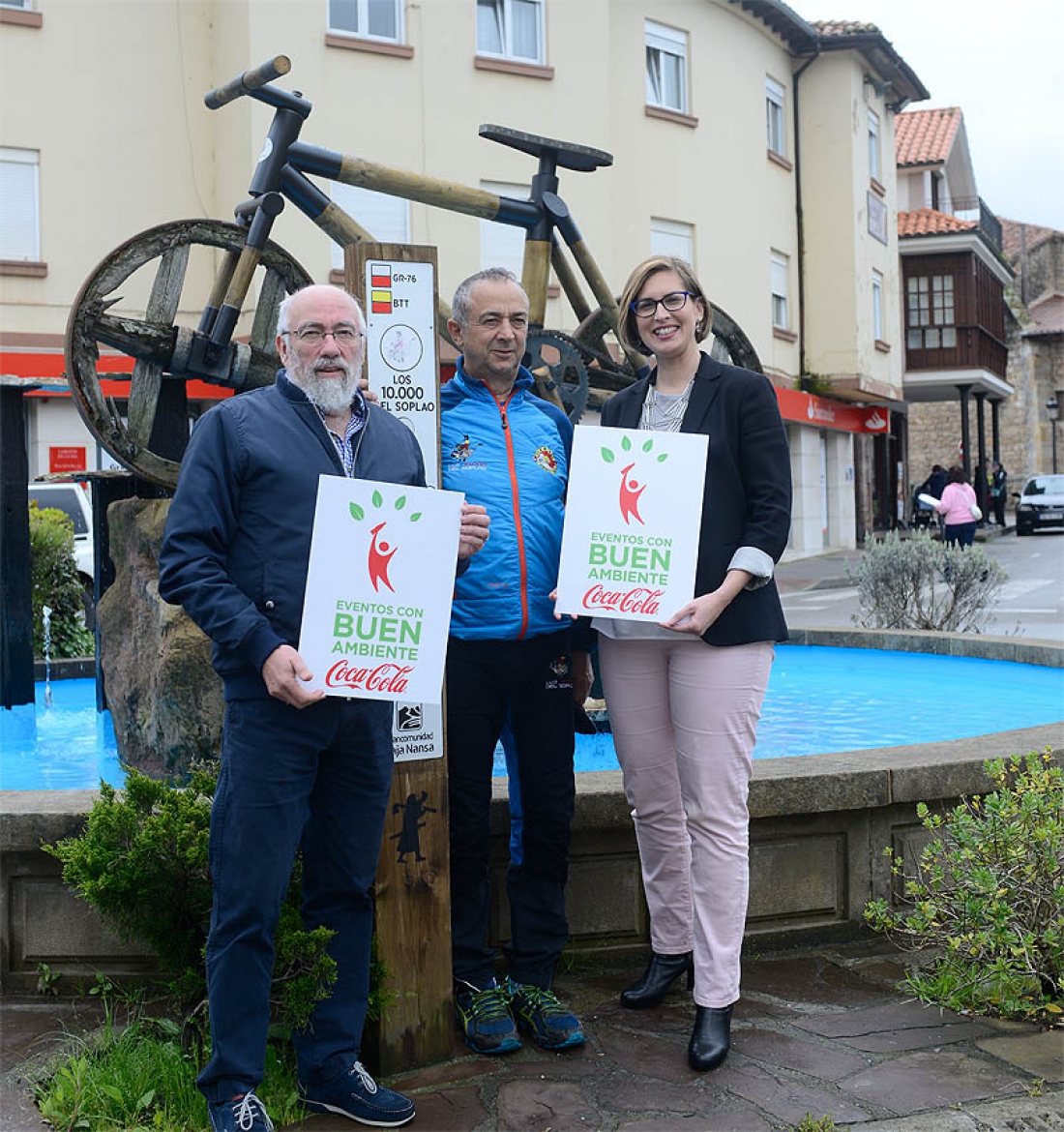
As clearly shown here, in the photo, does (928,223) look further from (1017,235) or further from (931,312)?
(1017,235)

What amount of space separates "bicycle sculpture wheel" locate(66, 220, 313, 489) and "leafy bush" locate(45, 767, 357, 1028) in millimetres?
2857

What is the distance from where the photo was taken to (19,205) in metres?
18.7

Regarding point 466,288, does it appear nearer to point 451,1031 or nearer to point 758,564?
point 758,564

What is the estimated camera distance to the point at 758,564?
142 inches

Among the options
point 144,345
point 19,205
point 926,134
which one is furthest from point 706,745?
point 926,134

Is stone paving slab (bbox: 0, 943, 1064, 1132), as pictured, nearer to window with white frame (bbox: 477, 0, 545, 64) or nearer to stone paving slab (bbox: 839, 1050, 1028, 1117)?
stone paving slab (bbox: 839, 1050, 1028, 1117)

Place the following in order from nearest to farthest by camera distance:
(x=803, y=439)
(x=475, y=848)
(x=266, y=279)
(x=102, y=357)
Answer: (x=475, y=848) → (x=266, y=279) → (x=102, y=357) → (x=803, y=439)

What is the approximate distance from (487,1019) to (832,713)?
4.71 metres

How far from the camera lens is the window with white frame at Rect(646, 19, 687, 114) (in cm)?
2253

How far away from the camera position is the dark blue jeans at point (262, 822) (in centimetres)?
305

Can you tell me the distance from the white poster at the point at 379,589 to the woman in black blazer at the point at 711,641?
27.0 inches

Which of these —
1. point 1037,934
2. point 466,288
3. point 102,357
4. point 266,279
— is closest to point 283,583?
point 466,288

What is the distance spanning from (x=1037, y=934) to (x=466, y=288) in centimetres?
235

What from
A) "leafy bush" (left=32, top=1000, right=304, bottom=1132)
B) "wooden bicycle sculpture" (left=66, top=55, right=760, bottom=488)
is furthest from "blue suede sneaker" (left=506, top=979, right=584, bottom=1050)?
"wooden bicycle sculpture" (left=66, top=55, right=760, bottom=488)
